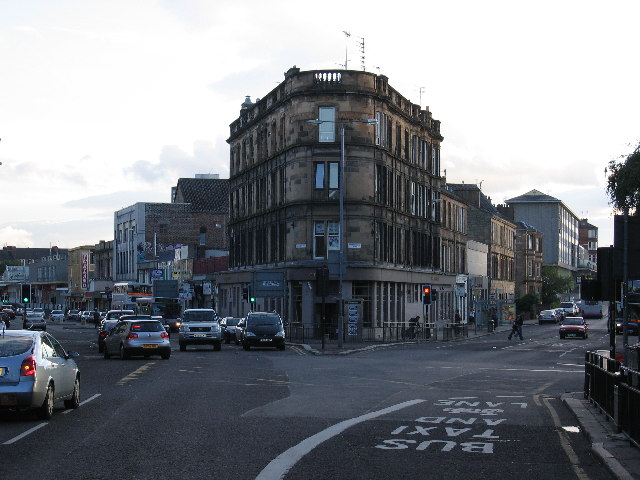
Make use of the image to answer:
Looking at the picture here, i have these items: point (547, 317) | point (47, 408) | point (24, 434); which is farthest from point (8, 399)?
point (547, 317)

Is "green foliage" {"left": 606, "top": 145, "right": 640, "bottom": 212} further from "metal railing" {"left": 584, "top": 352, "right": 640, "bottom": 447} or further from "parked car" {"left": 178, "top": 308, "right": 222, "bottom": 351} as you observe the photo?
"metal railing" {"left": 584, "top": 352, "right": 640, "bottom": 447}

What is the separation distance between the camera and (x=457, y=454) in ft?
42.9

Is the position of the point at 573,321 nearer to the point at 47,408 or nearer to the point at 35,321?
the point at 35,321

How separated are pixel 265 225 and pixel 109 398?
49.2m

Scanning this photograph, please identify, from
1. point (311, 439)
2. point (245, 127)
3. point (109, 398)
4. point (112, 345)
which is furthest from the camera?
point (245, 127)

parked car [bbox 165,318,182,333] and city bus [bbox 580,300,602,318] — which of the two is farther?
city bus [bbox 580,300,602,318]

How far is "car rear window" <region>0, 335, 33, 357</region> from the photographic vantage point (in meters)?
16.6

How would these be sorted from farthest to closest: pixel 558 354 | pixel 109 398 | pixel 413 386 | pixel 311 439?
pixel 558 354, pixel 413 386, pixel 109 398, pixel 311 439

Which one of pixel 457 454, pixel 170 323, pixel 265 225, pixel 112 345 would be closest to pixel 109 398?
pixel 457 454

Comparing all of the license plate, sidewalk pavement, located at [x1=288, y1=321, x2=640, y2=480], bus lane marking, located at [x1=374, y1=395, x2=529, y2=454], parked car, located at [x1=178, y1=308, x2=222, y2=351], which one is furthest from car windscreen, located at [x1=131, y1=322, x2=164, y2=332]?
the license plate

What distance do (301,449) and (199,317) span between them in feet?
114

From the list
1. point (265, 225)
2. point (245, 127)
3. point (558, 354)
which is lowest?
point (558, 354)

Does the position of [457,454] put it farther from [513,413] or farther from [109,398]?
[109,398]

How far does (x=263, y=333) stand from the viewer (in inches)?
1834
